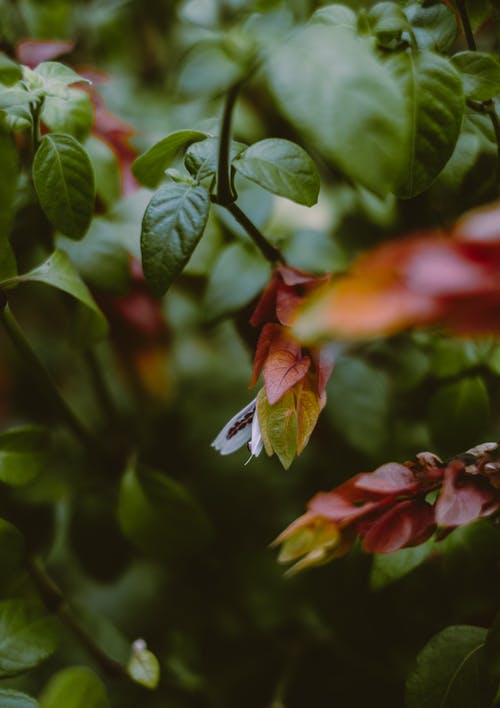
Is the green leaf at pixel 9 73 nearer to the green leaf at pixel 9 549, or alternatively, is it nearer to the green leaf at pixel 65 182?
the green leaf at pixel 65 182

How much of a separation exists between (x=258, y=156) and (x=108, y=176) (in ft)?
0.80

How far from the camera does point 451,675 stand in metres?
0.44

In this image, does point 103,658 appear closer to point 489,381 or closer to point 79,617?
point 79,617

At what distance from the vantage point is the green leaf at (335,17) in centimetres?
40

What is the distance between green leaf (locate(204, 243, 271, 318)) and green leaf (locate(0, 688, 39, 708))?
13.3 inches

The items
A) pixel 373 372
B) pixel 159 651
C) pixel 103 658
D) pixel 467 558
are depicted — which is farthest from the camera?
pixel 159 651

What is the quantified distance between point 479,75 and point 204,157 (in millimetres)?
196

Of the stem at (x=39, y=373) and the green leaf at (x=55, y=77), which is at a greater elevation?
the green leaf at (x=55, y=77)

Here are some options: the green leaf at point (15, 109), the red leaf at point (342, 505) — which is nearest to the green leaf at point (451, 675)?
the red leaf at point (342, 505)

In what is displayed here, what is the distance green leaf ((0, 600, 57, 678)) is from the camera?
47 cm

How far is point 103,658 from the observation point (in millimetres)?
599

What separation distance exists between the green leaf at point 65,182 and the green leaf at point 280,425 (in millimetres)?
177

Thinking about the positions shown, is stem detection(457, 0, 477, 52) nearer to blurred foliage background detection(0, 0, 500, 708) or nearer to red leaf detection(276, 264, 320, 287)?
blurred foliage background detection(0, 0, 500, 708)

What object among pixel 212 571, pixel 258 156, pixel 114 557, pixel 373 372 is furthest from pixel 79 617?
pixel 258 156
